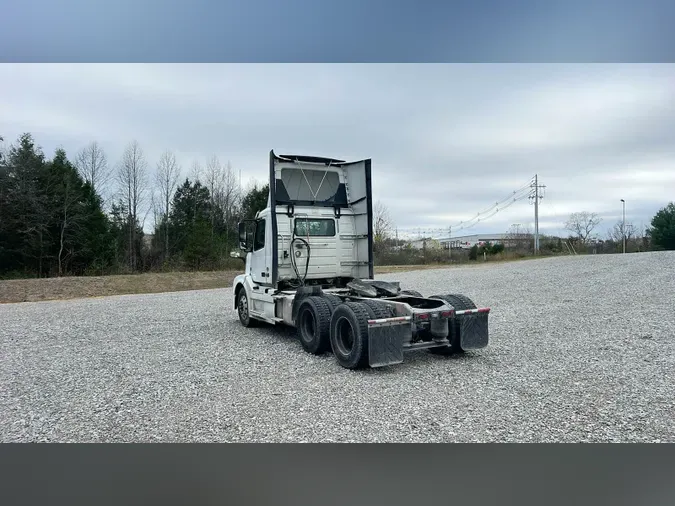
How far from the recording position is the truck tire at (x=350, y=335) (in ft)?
18.7

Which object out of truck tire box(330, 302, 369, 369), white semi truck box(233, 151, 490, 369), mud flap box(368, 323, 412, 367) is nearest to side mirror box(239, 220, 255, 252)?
white semi truck box(233, 151, 490, 369)

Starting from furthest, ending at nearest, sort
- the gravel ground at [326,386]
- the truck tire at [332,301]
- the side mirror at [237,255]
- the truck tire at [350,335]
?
the side mirror at [237,255] < the truck tire at [332,301] < the truck tire at [350,335] < the gravel ground at [326,386]

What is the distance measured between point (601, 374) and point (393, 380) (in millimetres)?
2573

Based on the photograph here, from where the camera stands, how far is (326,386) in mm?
5238

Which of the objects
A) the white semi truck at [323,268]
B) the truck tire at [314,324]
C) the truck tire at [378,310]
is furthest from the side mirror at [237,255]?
the truck tire at [378,310]

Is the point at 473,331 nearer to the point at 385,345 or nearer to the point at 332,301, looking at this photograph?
the point at 385,345

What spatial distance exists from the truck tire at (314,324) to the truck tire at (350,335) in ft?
0.80

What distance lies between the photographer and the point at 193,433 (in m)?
4.03

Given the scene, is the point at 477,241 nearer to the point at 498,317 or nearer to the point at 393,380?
the point at 498,317

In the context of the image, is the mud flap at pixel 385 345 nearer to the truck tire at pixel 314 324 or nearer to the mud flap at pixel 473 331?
the mud flap at pixel 473 331

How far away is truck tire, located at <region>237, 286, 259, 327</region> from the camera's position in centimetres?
923

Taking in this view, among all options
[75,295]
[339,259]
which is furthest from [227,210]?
[339,259]

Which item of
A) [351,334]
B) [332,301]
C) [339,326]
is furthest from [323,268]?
[351,334]

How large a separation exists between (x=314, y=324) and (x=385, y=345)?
1.44 meters
